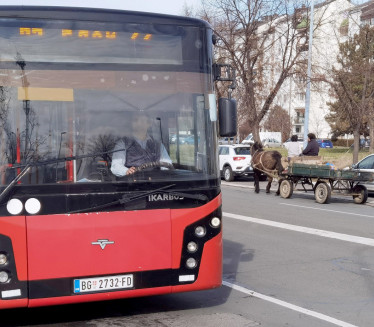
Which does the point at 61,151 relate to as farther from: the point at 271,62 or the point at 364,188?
the point at 271,62

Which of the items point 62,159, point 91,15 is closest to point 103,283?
point 62,159

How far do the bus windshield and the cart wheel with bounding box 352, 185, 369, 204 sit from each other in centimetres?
1320

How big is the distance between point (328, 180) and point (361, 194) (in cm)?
120

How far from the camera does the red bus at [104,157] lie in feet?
18.2

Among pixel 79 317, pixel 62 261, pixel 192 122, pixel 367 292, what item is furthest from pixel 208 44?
pixel 367 292

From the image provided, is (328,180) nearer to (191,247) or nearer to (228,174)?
(228,174)

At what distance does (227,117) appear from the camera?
6.39 meters

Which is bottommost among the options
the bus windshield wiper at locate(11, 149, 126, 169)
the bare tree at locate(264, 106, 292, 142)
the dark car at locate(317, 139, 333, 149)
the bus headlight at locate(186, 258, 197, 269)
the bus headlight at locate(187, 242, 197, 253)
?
the dark car at locate(317, 139, 333, 149)

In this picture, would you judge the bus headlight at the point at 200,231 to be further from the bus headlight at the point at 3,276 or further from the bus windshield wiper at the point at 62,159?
the bus headlight at the point at 3,276

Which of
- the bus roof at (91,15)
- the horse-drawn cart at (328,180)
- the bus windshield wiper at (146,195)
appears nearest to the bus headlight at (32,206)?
the bus windshield wiper at (146,195)

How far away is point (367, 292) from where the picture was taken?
757cm

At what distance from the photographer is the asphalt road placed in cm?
633

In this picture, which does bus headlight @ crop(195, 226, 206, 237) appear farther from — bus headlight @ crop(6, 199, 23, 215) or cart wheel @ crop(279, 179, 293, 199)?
cart wheel @ crop(279, 179, 293, 199)

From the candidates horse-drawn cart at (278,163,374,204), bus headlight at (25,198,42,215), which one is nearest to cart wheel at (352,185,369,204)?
horse-drawn cart at (278,163,374,204)
